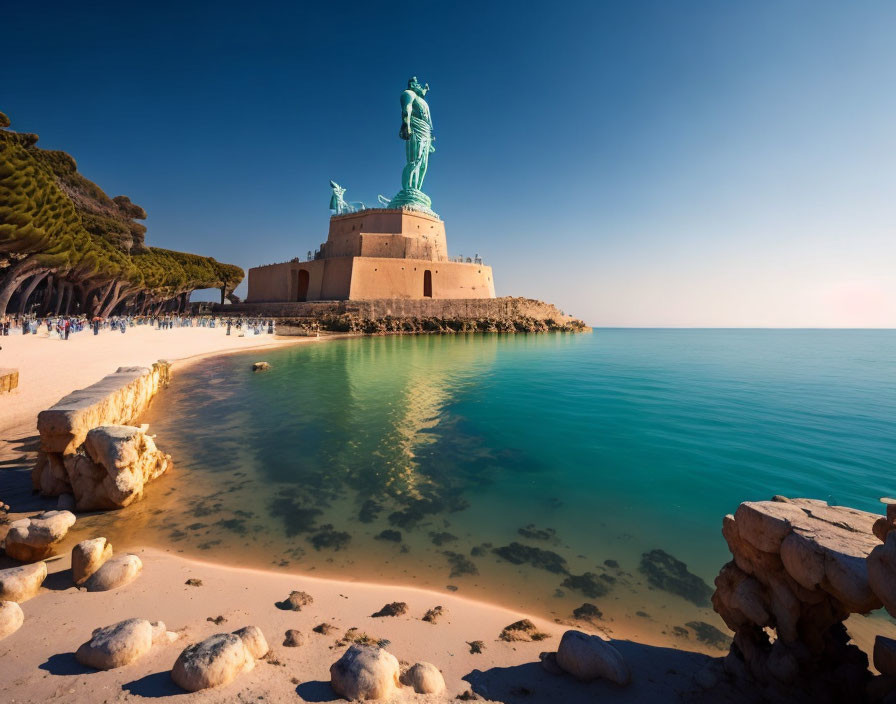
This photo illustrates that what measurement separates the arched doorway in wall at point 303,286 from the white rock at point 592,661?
42966mm

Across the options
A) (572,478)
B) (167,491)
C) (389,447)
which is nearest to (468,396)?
(389,447)

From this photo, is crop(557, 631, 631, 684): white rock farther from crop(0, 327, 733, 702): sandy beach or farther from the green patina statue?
the green patina statue

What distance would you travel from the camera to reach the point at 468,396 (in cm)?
1193

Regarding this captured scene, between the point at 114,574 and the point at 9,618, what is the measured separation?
62 centimetres

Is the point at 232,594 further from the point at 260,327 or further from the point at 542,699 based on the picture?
the point at 260,327

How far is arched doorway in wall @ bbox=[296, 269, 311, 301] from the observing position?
41719mm

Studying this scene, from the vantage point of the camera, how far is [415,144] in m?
39.9

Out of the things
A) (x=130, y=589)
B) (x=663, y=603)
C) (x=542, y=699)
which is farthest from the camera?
(x=663, y=603)

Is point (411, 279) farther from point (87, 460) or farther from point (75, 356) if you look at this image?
point (87, 460)

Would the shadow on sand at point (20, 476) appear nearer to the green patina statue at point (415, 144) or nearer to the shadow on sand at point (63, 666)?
the shadow on sand at point (63, 666)

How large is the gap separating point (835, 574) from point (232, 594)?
152 inches

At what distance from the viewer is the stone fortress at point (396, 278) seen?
120ft

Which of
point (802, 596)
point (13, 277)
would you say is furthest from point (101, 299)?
point (802, 596)

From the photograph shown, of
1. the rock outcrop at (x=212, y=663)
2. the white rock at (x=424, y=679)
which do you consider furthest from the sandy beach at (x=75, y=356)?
the white rock at (x=424, y=679)
